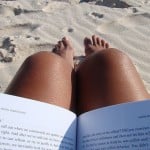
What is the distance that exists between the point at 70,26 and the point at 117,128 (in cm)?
208

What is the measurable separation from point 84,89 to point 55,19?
1822 millimetres

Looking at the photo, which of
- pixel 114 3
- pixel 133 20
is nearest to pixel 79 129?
pixel 133 20

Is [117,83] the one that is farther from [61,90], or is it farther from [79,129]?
[79,129]

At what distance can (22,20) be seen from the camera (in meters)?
3.34

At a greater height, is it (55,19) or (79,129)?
(55,19)

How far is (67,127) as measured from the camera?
1.22m

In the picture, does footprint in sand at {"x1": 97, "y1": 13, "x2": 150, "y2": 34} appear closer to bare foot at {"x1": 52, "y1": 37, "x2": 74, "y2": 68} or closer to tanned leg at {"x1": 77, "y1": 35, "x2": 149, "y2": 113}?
bare foot at {"x1": 52, "y1": 37, "x2": 74, "y2": 68}

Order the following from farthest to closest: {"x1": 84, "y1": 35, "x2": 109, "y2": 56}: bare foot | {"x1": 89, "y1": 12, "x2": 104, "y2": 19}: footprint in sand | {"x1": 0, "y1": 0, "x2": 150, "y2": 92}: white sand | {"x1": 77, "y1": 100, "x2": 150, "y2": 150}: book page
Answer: {"x1": 89, "y1": 12, "x2": 104, "y2": 19}: footprint in sand, {"x1": 0, "y1": 0, "x2": 150, "y2": 92}: white sand, {"x1": 84, "y1": 35, "x2": 109, "y2": 56}: bare foot, {"x1": 77, "y1": 100, "x2": 150, "y2": 150}: book page

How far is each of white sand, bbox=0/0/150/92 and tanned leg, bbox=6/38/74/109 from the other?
767 mm

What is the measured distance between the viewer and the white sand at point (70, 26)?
2.70m

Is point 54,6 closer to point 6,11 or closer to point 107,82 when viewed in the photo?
point 6,11

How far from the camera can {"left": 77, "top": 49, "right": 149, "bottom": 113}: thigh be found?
1495mm

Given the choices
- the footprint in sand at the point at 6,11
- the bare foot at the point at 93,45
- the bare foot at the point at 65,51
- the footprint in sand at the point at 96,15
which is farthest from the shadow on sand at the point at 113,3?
the bare foot at the point at 65,51

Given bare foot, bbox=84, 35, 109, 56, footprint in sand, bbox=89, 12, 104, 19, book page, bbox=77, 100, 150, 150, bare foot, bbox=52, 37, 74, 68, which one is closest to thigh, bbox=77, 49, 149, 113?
book page, bbox=77, 100, 150, 150
